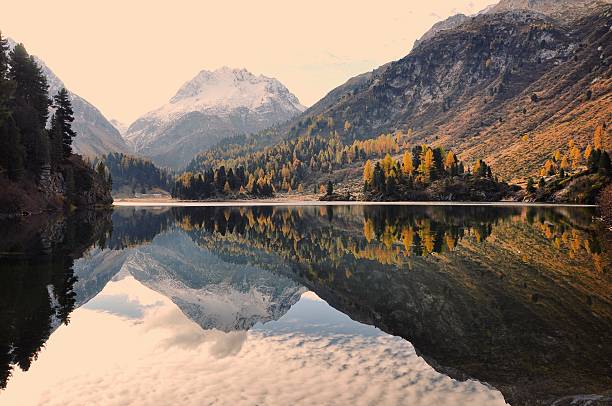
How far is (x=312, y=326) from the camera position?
2438 cm

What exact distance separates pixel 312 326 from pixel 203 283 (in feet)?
64.5

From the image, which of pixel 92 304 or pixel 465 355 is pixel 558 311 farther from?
pixel 92 304

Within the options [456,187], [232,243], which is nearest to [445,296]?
[232,243]

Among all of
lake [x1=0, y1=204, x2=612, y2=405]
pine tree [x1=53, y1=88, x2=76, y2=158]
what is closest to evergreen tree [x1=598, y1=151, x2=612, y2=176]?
lake [x1=0, y1=204, x2=612, y2=405]

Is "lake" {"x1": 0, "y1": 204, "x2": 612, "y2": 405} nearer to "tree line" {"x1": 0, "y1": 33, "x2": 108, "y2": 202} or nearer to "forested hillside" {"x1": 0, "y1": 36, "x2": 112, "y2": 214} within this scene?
"forested hillside" {"x1": 0, "y1": 36, "x2": 112, "y2": 214}

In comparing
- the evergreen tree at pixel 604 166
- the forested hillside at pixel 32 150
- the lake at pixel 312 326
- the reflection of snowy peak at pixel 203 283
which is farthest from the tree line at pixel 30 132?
the evergreen tree at pixel 604 166

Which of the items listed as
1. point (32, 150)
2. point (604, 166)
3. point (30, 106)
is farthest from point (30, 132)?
point (604, 166)

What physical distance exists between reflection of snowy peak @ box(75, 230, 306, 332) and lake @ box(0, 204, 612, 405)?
21cm

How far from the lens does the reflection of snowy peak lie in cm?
2816

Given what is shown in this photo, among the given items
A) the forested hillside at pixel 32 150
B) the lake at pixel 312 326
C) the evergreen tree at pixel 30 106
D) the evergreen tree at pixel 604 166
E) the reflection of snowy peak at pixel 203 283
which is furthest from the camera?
the evergreen tree at pixel 604 166

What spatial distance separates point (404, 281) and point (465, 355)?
1476 cm

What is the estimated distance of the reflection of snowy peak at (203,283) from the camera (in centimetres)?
2816

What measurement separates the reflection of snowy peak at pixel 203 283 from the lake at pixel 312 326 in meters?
0.21

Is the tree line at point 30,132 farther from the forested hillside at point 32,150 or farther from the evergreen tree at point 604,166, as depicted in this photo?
the evergreen tree at point 604,166
